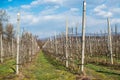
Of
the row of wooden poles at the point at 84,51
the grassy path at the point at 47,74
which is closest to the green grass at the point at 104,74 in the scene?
the row of wooden poles at the point at 84,51

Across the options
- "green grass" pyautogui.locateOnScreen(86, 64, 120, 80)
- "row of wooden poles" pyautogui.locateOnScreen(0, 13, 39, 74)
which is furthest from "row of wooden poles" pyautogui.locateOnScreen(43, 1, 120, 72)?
"row of wooden poles" pyautogui.locateOnScreen(0, 13, 39, 74)

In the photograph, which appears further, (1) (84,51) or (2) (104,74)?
(1) (84,51)

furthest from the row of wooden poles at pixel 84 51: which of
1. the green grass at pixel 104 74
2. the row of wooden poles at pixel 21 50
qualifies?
the row of wooden poles at pixel 21 50

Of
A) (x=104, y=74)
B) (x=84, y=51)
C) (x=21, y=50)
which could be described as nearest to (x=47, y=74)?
(x=104, y=74)

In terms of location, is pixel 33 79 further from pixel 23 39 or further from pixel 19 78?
pixel 23 39

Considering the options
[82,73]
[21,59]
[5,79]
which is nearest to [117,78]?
[82,73]

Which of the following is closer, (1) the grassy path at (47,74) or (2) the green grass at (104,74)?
(1) the grassy path at (47,74)

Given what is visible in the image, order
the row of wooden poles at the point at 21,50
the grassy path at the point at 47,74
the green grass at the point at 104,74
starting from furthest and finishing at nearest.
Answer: the row of wooden poles at the point at 21,50 → the green grass at the point at 104,74 → the grassy path at the point at 47,74

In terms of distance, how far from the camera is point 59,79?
19.7 metres

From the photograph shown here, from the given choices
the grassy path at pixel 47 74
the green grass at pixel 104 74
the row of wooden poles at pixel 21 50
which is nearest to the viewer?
the grassy path at pixel 47 74

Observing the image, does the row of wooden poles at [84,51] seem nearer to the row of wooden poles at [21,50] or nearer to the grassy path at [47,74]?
the grassy path at [47,74]

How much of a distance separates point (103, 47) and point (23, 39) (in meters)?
19.2

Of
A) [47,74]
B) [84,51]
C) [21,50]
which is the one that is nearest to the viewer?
[47,74]

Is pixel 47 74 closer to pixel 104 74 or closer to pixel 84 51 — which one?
pixel 104 74
